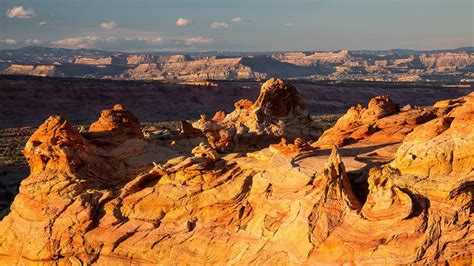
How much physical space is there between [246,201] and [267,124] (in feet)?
43.1

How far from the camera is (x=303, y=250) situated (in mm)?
11844

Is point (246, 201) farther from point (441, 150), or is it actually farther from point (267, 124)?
point (267, 124)

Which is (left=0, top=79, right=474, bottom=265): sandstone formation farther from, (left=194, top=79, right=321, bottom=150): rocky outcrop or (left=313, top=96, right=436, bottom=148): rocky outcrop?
(left=194, top=79, right=321, bottom=150): rocky outcrop

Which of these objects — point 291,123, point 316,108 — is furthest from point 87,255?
point 316,108

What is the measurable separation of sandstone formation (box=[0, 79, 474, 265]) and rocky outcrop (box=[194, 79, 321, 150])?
6735mm

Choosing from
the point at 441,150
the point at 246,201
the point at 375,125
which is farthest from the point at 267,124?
the point at 441,150

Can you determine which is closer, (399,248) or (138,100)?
(399,248)

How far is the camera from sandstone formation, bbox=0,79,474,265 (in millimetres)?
11375

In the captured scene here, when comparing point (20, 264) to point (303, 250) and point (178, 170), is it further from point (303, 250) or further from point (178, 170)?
point (303, 250)

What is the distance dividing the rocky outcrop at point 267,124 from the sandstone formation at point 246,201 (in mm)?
6735

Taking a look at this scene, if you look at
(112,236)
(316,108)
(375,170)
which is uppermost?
Result: (375,170)

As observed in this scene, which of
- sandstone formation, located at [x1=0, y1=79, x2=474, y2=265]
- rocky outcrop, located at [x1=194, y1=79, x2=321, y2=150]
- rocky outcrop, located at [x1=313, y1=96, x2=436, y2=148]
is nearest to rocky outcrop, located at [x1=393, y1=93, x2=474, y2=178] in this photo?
sandstone formation, located at [x1=0, y1=79, x2=474, y2=265]

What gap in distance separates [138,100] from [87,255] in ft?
299

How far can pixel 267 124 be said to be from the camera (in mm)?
26781
